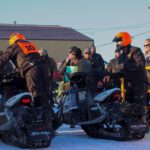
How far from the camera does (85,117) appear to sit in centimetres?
832

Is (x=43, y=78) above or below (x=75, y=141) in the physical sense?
above

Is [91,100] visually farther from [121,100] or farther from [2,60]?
[2,60]

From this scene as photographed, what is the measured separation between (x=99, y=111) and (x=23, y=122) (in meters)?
1.54

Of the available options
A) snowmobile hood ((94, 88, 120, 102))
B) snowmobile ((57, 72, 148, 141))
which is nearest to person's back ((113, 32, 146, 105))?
snowmobile ((57, 72, 148, 141))

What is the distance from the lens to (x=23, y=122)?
6.98 metres

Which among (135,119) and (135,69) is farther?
(135,69)

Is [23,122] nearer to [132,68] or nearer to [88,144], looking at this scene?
[88,144]

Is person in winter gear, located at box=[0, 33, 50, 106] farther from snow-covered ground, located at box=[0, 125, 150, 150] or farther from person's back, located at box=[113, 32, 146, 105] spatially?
person's back, located at box=[113, 32, 146, 105]

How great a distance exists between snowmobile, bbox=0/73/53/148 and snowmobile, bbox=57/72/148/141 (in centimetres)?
109

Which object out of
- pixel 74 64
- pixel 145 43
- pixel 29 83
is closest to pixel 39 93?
pixel 29 83

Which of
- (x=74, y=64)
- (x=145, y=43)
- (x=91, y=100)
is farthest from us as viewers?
(x=145, y=43)

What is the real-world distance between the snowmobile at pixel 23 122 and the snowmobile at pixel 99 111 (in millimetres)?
1094

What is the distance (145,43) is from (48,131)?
15.0 ft

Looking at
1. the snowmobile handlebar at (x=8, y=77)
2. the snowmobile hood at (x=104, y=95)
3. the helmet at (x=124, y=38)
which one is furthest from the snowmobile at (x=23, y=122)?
the helmet at (x=124, y=38)
